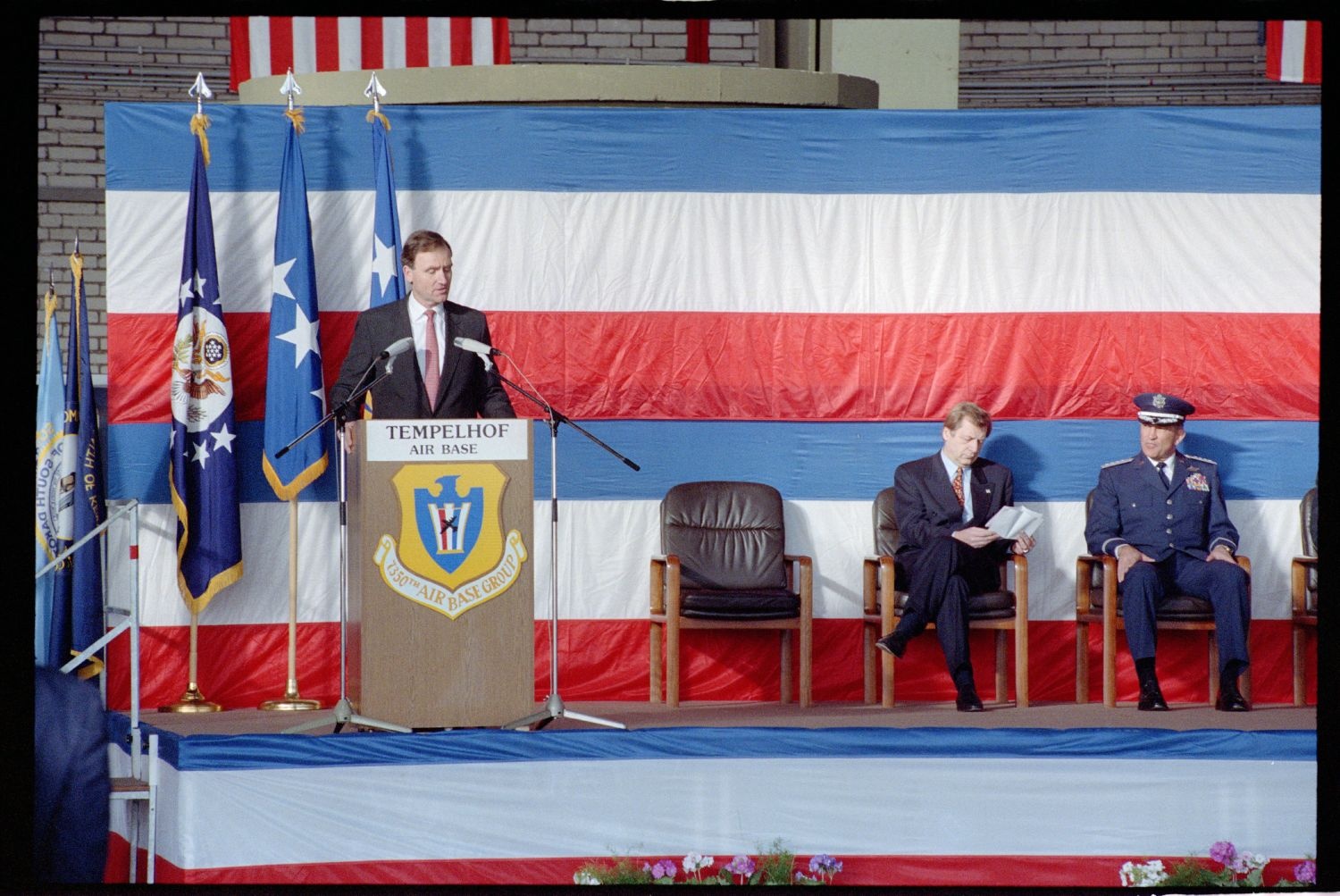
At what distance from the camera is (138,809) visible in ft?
15.5

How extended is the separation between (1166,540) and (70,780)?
4.25 meters

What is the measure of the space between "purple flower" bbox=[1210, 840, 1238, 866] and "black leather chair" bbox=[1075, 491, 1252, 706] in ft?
3.11

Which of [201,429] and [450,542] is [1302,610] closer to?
[450,542]

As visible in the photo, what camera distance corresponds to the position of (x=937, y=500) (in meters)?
5.61

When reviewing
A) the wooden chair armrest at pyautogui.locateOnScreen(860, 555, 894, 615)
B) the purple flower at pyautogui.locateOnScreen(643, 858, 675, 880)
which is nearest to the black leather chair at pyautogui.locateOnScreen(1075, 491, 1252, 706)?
the wooden chair armrest at pyautogui.locateOnScreen(860, 555, 894, 615)

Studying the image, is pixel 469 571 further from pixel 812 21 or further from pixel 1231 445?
pixel 812 21

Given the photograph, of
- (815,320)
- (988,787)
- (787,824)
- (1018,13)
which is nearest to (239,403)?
(815,320)

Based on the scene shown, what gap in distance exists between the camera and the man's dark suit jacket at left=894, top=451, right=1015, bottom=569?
554 centimetres

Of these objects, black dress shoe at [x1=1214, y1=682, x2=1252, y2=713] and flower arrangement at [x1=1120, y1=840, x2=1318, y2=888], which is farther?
black dress shoe at [x1=1214, y1=682, x2=1252, y2=713]

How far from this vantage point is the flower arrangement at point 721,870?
457 cm

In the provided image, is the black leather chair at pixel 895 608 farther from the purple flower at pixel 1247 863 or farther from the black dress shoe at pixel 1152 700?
the purple flower at pixel 1247 863

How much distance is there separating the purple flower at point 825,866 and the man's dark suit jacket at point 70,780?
9.15ft

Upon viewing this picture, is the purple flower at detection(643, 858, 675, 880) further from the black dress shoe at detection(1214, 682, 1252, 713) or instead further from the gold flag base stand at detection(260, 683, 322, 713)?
the black dress shoe at detection(1214, 682, 1252, 713)

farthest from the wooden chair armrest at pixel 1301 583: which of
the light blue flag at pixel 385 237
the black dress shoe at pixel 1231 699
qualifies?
the light blue flag at pixel 385 237
